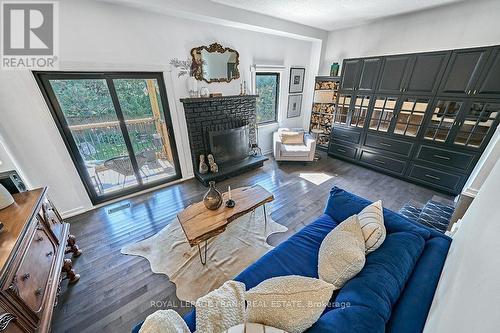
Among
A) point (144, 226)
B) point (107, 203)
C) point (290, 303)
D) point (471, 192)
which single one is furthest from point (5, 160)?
point (471, 192)

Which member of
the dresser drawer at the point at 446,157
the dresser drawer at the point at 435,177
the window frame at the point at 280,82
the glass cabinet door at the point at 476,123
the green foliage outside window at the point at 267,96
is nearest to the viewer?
the glass cabinet door at the point at 476,123

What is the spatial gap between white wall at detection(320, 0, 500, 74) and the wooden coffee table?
371 centimetres

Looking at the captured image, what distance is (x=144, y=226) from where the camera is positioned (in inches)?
97.3

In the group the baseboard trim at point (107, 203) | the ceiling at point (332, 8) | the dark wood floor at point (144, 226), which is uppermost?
the ceiling at point (332, 8)

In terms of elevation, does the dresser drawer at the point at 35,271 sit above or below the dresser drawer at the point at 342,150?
above

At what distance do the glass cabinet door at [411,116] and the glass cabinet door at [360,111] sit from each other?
558 mm

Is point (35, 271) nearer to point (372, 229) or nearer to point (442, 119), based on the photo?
point (372, 229)

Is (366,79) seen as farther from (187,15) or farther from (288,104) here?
(187,15)

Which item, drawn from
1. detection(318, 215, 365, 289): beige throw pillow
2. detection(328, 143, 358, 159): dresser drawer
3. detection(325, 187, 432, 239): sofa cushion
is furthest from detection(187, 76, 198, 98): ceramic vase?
detection(328, 143, 358, 159): dresser drawer

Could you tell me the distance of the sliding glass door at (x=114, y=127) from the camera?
237 cm

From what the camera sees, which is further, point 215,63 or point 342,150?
point 342,150

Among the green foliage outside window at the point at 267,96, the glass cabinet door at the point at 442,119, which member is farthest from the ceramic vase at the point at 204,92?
the glass cabinet door at the point at 442,119

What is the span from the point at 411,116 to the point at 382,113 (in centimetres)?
43

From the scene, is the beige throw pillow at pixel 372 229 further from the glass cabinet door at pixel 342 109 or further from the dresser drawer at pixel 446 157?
the glass cabinet door at pixel 342 109
